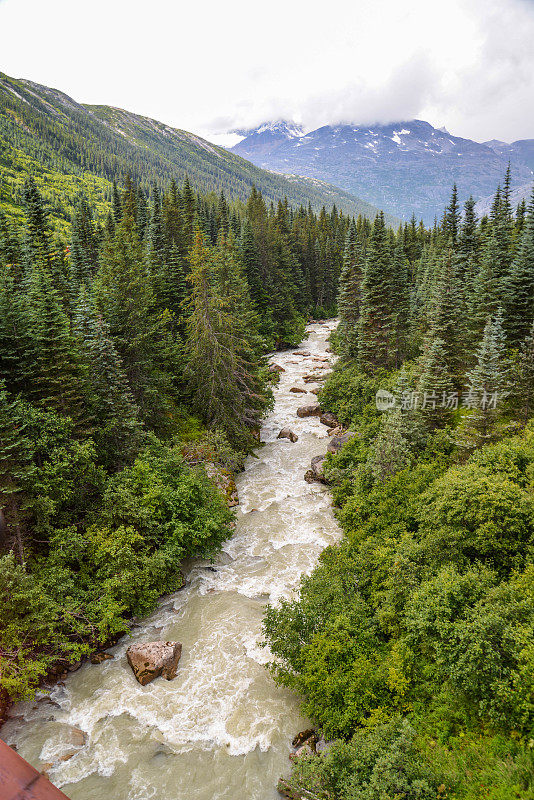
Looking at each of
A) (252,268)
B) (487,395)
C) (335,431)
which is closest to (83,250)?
(252,268)

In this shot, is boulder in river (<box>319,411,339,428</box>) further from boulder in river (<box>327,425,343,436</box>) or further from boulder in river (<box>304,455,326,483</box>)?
boulder in river (<box>304,455,326,483</box>)

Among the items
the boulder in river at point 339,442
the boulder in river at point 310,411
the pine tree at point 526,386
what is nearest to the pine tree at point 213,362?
the boulder in river at point 339,442

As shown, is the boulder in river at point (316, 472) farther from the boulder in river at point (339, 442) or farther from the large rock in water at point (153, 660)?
the large rock in water at point (153, 660)

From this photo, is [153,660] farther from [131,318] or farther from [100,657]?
[131,318]

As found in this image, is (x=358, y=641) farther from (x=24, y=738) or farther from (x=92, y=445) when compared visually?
(x=92, y=445)

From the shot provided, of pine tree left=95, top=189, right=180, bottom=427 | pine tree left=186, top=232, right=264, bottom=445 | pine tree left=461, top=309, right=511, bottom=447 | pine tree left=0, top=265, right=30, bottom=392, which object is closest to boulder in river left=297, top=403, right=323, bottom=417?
pine tree left=186, top=232, right=264, bottom=445

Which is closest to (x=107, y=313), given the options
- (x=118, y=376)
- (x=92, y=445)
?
(x=118, y=376)
